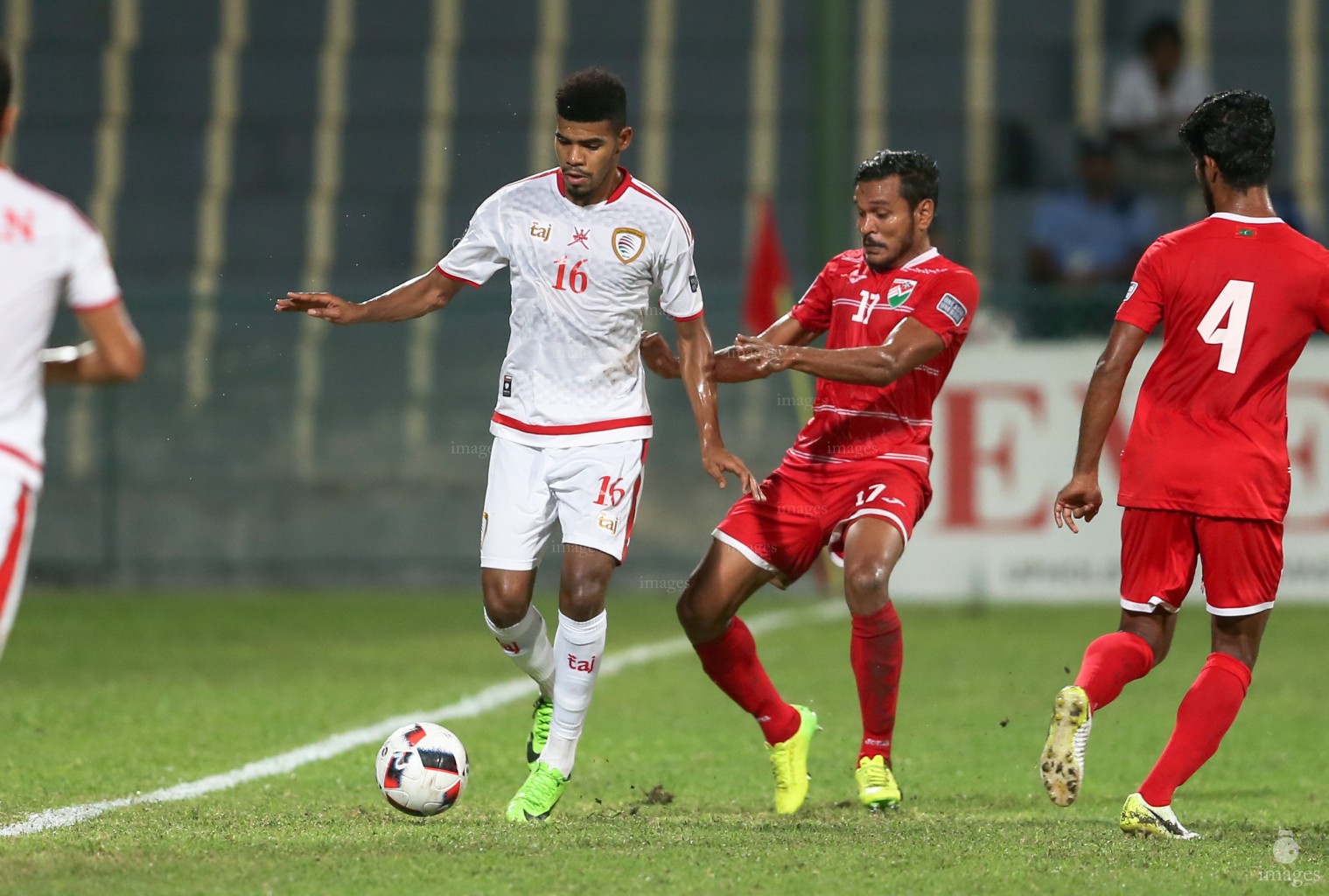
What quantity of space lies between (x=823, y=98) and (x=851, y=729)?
6499mm

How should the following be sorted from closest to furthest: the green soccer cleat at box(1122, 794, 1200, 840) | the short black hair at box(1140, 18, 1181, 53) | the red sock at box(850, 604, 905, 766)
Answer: the green soccer cleat at box(1122, 794, 1200, 840) < the red sock at box(850, 604, 905, 766) < the short black hair at box(1140, 18, 1181, 53)

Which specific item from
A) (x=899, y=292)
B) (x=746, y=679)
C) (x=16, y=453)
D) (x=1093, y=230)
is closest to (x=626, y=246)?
(x=899, y=292)

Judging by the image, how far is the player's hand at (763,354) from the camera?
19.0 ft

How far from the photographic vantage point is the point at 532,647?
6.34m

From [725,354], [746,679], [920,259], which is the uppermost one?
[920,259]

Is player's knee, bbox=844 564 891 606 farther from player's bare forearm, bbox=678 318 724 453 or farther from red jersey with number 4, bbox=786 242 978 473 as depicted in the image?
player's bare forearm, bbox=678 318 724 453

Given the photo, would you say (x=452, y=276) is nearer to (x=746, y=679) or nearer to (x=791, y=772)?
(x=746, y=679)

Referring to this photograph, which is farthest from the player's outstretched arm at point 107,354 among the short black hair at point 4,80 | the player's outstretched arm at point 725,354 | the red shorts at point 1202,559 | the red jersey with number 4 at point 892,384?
the red shorts at point 1202,559

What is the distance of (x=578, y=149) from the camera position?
5.80 metres

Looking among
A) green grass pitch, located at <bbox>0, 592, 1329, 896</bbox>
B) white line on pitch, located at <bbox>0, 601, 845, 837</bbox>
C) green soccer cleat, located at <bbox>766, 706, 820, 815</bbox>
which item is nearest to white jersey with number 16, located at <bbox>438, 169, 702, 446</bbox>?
green soccer cleat, located at <bbox>766, 706, 820, 815</bbox>

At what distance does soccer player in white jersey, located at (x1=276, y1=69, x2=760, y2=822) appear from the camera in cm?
591

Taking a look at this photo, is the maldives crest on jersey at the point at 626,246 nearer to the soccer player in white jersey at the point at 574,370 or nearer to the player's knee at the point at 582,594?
the soccer player in white jersey at the point at 574,370

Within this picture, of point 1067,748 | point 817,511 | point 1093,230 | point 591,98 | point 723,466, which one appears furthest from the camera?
point 1093,230

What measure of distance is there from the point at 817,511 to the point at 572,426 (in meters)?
0.88
